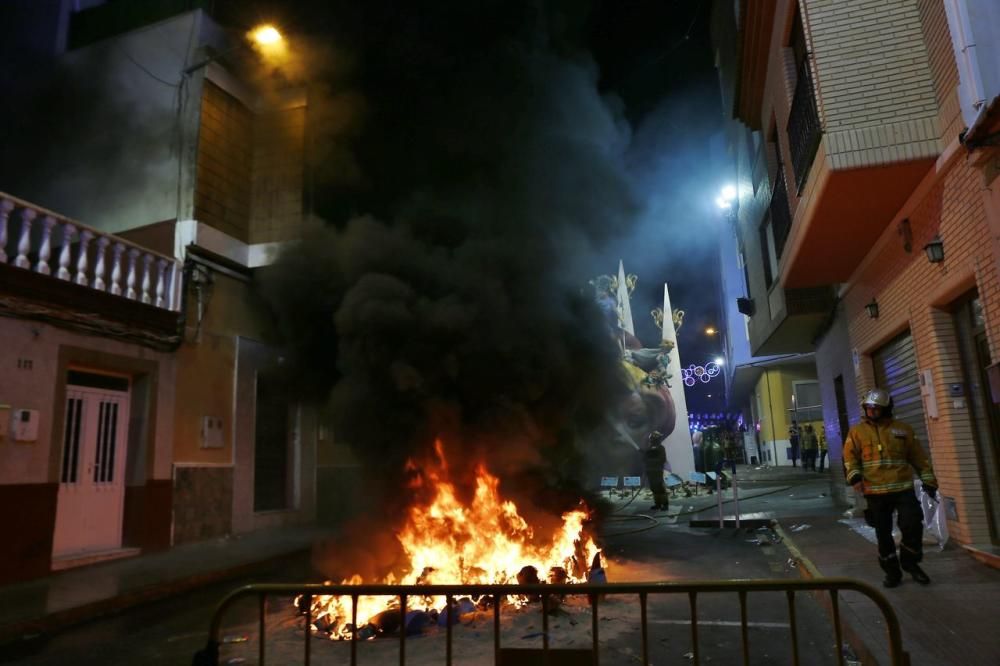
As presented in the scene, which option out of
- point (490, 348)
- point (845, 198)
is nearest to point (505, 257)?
point (490, 348)

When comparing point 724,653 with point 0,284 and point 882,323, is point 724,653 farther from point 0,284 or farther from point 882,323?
point 0,284

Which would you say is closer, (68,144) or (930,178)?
(930,178)

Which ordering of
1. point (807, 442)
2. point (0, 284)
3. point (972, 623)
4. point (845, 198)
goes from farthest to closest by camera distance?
1. point (807, 442)
2. point (0, 284)
3. point (845, 198)
4. point (972, 623)

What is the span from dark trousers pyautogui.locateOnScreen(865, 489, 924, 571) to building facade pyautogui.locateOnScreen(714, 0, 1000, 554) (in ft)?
3.91

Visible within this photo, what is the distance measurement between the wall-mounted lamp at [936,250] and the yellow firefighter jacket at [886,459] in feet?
6.64

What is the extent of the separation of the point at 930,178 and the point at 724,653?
5083mm

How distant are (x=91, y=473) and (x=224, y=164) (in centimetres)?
624

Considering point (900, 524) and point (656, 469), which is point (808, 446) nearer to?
point (656, 469)

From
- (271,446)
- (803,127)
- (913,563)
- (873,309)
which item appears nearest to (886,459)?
(913,563)

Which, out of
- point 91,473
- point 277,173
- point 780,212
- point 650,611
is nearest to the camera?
point 650,611

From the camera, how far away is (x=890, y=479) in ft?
18.4

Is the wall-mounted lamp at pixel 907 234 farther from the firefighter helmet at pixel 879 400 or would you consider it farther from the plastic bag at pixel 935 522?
the plastic bag at pixel 935 522

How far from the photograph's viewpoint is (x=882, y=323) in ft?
29.1

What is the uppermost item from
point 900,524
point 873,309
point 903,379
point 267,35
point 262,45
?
point 262,45
